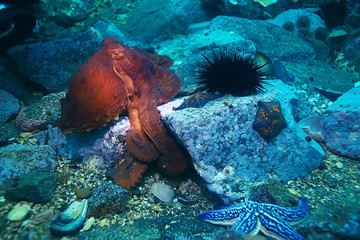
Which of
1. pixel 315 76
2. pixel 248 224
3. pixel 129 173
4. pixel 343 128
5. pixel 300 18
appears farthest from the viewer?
pixel 300 18

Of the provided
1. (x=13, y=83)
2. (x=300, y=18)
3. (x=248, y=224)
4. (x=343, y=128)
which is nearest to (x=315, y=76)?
(x=343, y=128)

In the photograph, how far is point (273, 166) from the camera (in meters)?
3.49

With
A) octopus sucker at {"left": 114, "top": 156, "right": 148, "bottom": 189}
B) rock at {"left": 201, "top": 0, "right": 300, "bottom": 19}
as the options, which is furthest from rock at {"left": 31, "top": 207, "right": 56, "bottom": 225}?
rock at {"left": 201, "top": 0, "right": 300, "bottom": 19}

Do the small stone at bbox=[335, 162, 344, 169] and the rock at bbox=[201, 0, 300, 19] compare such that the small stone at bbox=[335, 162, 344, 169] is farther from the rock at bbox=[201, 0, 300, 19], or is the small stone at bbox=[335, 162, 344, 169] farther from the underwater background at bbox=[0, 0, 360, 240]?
the rock at bbox=[201, 0, 300, 19]

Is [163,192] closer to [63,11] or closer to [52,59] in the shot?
[52,59]

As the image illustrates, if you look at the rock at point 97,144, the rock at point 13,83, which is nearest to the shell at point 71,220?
the rock at point 97,144

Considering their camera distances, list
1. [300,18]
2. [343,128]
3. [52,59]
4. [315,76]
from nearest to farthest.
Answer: [343,128] → [52,59] → [315,76] → [300,18]

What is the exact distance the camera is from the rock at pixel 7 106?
429cm

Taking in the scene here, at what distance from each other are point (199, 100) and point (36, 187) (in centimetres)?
299

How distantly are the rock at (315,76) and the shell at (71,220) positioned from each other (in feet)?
22.2

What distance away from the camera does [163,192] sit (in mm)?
3541

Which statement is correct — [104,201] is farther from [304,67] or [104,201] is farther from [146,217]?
[304,67]

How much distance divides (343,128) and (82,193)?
17.6 feet

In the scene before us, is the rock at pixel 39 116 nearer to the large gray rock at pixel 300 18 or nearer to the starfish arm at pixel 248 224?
the starfish arm at pixel 248 224
